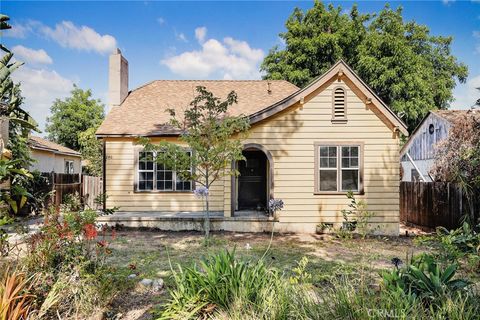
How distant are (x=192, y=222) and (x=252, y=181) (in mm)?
3143

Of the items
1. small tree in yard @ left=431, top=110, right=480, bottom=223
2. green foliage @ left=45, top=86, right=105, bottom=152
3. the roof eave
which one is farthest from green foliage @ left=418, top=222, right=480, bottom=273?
green foliage @ left=45, top=86, right=105, bottom=152

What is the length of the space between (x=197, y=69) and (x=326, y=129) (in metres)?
20.4

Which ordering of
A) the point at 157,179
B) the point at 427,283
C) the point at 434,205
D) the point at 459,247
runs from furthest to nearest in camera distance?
the point at 157,179, the point at 434,205, the point at 459,247, the point at 427,283

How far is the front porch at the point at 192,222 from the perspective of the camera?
1016 cm

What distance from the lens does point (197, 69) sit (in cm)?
2798

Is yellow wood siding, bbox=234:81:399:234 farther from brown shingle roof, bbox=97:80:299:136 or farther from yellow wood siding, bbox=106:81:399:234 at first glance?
brown shingle roof, bbox=97:80:299:136

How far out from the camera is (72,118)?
115ft

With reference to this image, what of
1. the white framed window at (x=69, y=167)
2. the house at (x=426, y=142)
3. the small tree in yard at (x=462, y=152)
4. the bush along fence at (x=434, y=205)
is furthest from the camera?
the white framed window at (x=69, y=167)

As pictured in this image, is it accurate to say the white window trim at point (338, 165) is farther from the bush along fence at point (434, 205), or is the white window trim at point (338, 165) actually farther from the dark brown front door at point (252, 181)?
the bush along fence at point (434, 205)

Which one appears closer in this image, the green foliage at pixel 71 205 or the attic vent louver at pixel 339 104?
the green foliage at pixel 71 205

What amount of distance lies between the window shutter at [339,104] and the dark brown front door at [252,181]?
338 cm

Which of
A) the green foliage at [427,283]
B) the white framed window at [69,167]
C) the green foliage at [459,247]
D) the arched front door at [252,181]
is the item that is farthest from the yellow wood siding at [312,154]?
the white framed window at [69,167]

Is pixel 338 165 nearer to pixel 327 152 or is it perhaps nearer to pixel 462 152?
pixel 327 152

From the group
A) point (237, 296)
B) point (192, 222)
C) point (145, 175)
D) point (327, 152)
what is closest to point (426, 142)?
point (327, 152)
